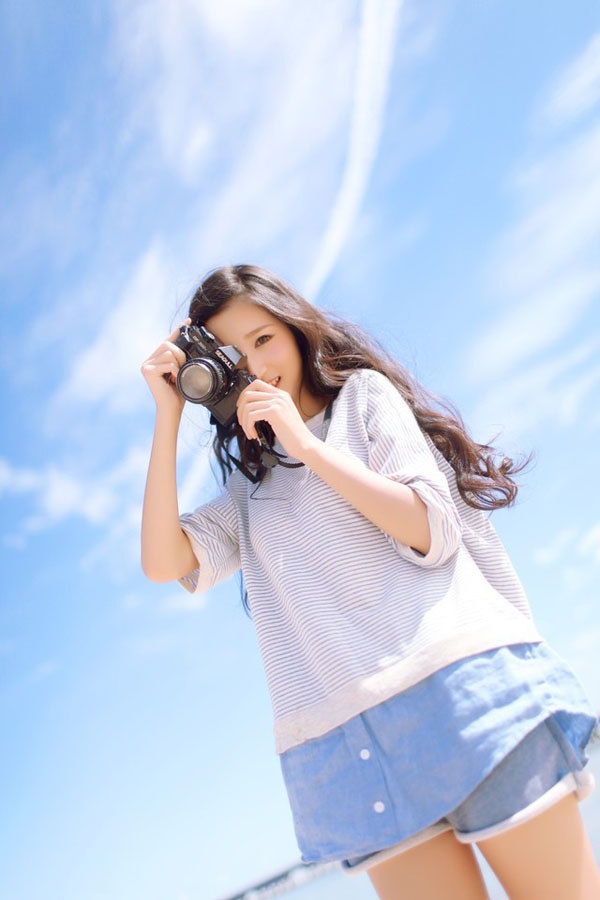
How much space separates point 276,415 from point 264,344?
1.34ft

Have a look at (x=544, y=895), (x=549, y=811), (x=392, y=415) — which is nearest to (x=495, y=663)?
(x=549, y=811)

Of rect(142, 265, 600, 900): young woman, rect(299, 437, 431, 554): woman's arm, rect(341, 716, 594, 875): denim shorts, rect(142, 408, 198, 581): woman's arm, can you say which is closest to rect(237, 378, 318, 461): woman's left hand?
rect(142, 265, 600, 900): young woman

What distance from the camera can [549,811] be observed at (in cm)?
127

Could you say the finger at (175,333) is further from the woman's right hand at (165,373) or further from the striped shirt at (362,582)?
the striped shirt at (362,582)

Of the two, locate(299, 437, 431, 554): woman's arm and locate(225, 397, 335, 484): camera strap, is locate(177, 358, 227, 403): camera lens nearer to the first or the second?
locate(225, 397, 335, 484): camera strap

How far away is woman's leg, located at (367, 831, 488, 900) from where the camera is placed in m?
1.36

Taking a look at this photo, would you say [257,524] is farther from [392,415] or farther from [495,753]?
[495,753]

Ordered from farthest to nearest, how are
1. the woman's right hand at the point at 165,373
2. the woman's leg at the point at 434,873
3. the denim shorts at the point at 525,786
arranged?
the woman's right hand at the point at 165,373
the woman's leg at the point at 434,873
the denim shorts at the point at 525,786

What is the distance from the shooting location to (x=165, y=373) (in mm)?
2016

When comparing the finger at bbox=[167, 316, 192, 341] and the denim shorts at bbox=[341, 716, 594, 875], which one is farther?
the finger at bbox=[167, 316, 192, 341]

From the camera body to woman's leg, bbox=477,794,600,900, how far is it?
116 cm

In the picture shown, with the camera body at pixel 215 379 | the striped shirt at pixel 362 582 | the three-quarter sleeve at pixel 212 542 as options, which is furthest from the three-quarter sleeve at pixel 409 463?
the three-quarter sleeve at pixel 212 542

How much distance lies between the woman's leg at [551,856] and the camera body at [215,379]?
1.16 metres

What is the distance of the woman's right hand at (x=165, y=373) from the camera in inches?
77.6
